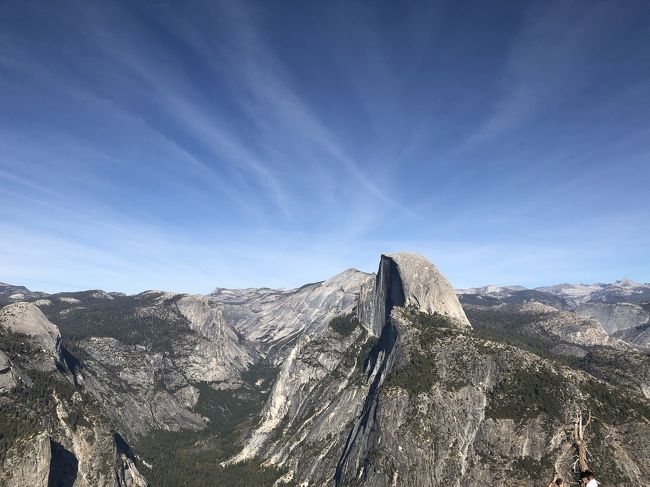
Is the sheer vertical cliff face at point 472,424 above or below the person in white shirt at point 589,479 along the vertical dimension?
below

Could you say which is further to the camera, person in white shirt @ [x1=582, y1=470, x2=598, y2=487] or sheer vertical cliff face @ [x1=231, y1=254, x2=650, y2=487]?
sheer vertical cliff face @ [x1=231, y1=254, x2=650, y2=487]

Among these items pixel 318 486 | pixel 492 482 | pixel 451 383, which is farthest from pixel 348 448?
pixel 492 482

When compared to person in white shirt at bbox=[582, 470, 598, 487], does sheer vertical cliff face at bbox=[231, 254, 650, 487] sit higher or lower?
lower

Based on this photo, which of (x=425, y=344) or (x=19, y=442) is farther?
(x=425, y=344)

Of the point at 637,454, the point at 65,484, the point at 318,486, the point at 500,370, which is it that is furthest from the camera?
the point at 318,486

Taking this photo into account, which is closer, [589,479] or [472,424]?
[589,479]

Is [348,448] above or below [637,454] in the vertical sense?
below

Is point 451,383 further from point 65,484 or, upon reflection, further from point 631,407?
point 65,484

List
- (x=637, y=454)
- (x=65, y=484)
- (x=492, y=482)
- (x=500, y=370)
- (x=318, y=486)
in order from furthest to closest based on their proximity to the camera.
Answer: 1. (x=318, y=486)
2. (x=500, y=370)
3. (x=65, y=484)
4. (x=492, y=482)
5. (x=637, y=454)

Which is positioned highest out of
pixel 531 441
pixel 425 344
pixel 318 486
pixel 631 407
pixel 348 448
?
pixel 425 344

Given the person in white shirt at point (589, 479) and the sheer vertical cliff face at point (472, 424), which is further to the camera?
the sheer vertical cliff face at point (472, 424)

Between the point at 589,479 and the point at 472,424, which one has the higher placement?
the point at 589,479
